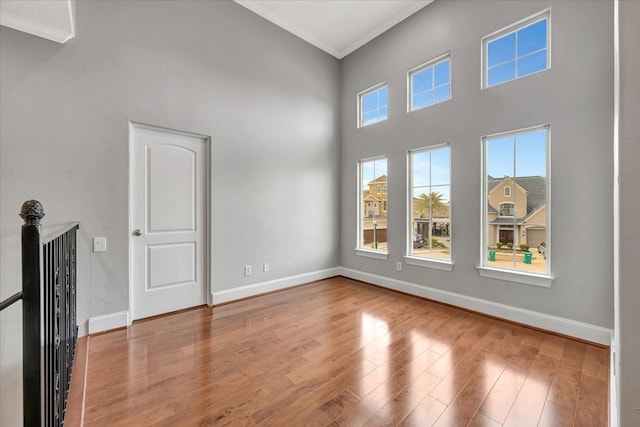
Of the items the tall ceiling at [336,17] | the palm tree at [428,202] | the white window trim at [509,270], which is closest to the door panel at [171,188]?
the tall ceiling at [336,17]

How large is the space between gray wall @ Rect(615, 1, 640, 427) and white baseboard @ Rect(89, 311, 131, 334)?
11.9ft

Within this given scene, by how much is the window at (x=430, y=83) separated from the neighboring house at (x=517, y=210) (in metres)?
1.36

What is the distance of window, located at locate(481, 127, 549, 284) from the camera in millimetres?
2861

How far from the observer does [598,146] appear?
2.50 metres

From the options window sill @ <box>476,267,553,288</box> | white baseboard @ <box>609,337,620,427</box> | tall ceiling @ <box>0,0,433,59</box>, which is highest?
tall ceiling @ <box>0,0,433,59</box>

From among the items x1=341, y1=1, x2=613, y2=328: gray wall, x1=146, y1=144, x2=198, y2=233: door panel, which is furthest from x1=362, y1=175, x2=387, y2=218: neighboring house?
x1=146, y1=144, x2=198, y2=233: door panel

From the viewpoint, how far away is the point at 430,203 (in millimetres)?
3812

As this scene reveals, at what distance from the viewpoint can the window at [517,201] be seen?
9.39 ft

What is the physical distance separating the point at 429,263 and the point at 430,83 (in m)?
2.47

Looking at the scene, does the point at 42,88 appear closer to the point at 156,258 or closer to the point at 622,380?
the point at 156,258

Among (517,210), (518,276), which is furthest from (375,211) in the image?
(518,276)

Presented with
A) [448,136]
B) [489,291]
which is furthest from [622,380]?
[448,136]

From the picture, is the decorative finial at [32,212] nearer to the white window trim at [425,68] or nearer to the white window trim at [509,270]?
the white window trim at [509,270]

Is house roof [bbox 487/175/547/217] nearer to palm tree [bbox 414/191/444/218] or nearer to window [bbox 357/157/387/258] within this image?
palm tree [bbox 414/191/444/218]
